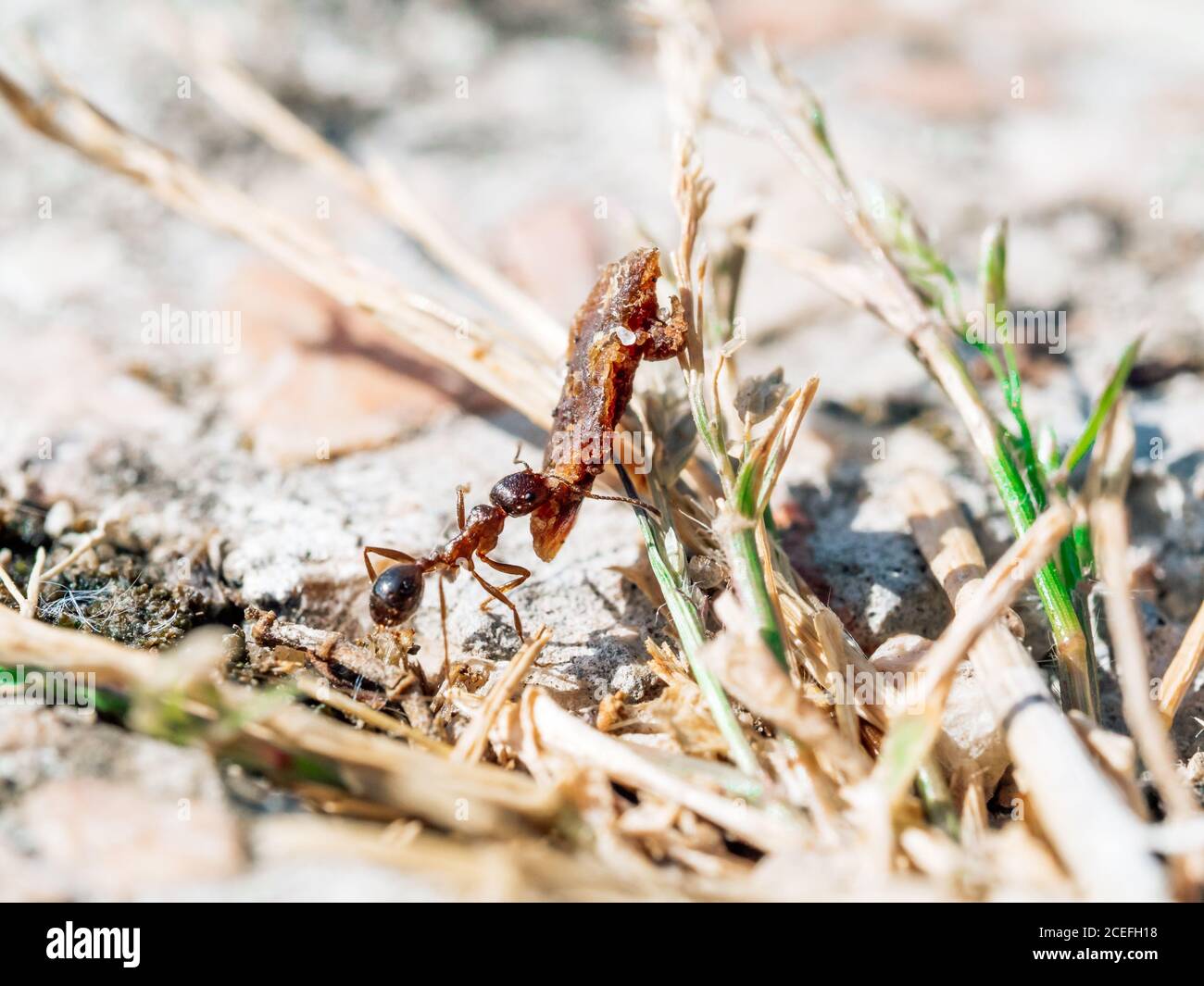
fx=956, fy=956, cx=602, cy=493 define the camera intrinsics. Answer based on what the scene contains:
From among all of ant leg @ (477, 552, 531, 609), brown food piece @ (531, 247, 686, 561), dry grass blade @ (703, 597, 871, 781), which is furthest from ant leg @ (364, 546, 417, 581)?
dry grass blade @ (703, 597, 871, 781)

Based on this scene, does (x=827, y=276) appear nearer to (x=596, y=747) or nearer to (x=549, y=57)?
(x=596, y=747)

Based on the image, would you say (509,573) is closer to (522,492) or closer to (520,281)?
(522,492)

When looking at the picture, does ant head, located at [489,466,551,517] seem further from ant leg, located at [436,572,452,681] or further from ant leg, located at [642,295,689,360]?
ant leg, located at [642,295,689,360]

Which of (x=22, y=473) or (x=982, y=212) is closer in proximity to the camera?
(x=22, y=473)

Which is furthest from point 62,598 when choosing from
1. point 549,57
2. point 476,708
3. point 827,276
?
point 549,57

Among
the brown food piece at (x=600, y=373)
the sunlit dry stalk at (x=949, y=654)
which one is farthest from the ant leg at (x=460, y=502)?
the sunlit dry stalk at (x=949, y=654)

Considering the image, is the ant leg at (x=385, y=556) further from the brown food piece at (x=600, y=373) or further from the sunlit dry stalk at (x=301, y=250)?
the sunlit dry stalk at (x=301, y=250)
